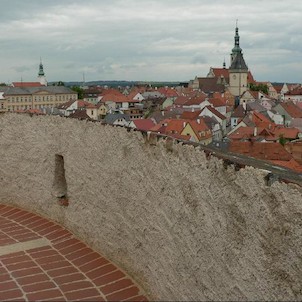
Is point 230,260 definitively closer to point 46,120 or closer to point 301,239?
point 301,239

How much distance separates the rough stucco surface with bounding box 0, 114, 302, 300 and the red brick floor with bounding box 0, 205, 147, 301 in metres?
0.11

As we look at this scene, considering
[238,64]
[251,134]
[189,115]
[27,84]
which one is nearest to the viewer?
[251,134]

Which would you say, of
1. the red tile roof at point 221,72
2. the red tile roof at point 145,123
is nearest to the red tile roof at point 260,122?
the red tile roof at point 145,123

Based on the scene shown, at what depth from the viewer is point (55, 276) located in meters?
4.05

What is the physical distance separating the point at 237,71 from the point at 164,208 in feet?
337

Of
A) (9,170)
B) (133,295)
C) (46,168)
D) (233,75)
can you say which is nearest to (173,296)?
(133,295)

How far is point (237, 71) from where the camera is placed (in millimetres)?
103125

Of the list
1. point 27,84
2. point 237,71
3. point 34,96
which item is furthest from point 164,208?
point 27,84

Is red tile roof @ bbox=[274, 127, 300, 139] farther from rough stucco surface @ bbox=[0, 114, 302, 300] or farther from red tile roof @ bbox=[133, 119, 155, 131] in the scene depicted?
rough stucco surface @ bbox=[0, 114, 302, 300]

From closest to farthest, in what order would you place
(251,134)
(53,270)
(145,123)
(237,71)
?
1. (53,270)
2. (251,134)
3. (145,123)
4. (237,71)

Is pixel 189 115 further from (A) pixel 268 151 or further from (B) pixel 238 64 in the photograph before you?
(B) pixel 238 64

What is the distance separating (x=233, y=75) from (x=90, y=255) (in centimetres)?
10286

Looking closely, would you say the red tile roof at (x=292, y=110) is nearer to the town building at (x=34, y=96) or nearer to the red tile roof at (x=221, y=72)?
the town building at (x=34, y=96)

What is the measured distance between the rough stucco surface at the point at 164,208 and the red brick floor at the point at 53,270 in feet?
0.37
